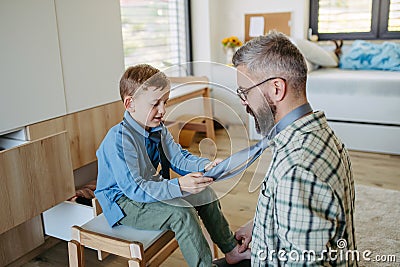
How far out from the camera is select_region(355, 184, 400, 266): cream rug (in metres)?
1.91

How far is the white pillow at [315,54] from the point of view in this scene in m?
3.61

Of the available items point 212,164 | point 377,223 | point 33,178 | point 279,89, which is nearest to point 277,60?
point 279,89

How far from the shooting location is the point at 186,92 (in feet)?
4.23

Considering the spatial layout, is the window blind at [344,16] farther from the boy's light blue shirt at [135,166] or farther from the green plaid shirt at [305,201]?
the green plaid shirt at [305,201]

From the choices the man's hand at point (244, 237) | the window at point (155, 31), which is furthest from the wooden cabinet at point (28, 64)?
the window at point (155, 31)

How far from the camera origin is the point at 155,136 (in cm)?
134

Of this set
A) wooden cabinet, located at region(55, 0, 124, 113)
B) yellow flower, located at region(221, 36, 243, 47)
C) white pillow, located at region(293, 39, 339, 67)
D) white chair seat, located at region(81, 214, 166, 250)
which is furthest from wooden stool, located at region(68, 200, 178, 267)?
yellow flower, located at region(221, 36, 243, 47)

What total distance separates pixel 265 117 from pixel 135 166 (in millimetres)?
478

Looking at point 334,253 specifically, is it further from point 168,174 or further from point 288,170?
point 168,174

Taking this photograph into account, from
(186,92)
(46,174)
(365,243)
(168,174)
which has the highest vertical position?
(186,92)

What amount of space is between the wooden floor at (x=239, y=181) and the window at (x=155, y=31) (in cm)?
123

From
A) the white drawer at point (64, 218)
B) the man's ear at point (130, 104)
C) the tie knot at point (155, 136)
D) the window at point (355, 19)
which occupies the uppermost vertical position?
the window at point (355, 19)

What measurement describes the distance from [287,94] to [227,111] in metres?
0.26

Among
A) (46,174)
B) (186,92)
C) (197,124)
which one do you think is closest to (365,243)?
(197,124)
